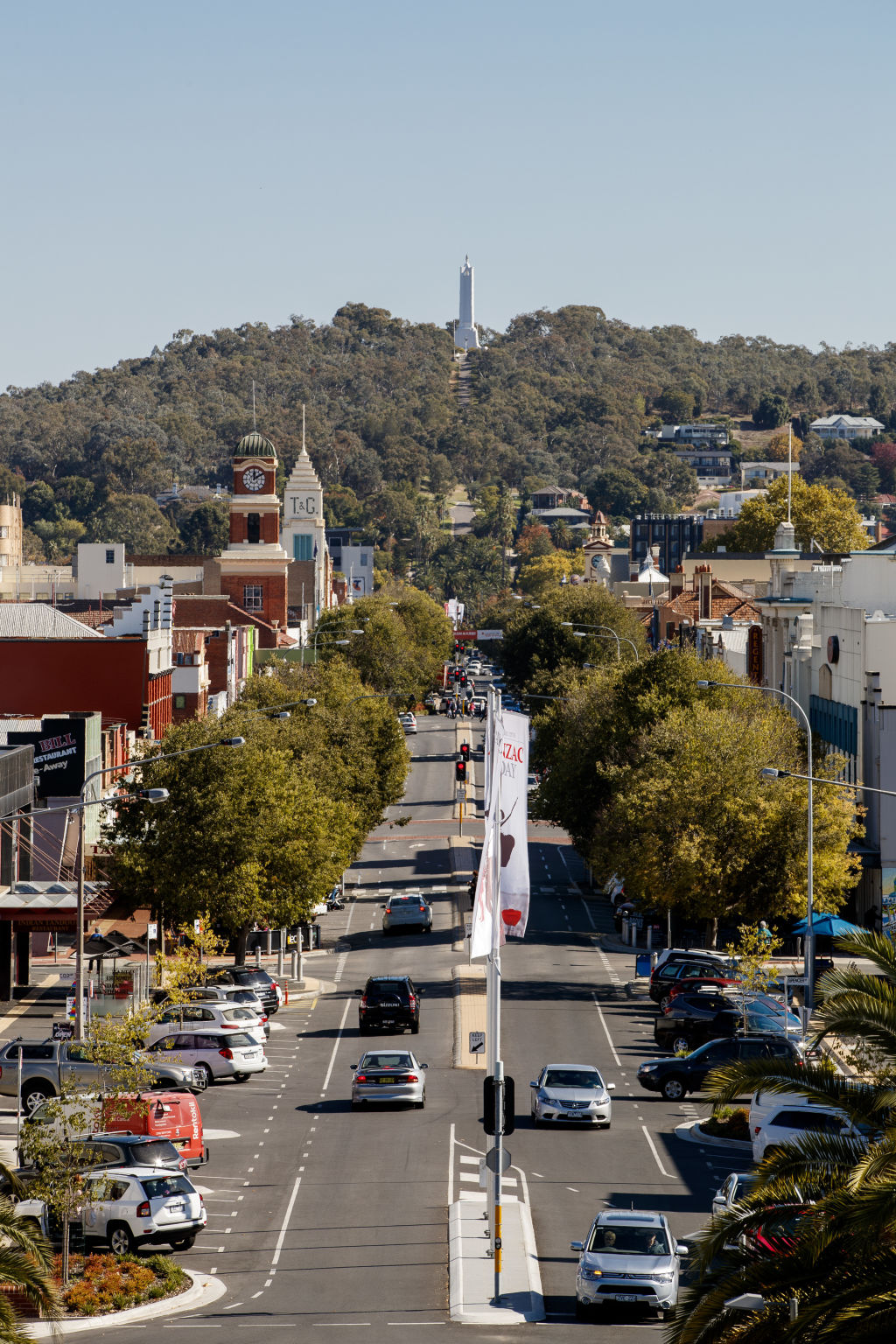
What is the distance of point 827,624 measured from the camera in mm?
70250

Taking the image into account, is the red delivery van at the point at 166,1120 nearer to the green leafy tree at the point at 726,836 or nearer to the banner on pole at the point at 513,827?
the banner on pole at the point at 513,827

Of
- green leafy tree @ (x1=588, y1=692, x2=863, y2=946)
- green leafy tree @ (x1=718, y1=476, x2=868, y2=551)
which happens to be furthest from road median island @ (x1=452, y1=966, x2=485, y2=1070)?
green leafy tree @ (x1=718, y1=476, x2=868, y2=551)

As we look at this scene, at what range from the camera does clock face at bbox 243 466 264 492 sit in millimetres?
132750

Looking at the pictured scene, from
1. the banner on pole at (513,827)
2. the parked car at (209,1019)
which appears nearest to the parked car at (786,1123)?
the banner on pole at (513,827)

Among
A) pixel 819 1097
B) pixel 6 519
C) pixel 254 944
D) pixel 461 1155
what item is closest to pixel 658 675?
pixel 254 944

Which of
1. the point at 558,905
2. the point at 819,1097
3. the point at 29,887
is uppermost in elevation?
the point at 819,1097

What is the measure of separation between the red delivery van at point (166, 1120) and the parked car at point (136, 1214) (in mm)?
3571

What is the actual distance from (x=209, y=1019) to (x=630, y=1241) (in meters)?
20.9

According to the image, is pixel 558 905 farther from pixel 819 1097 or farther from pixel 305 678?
pixel 819 1097

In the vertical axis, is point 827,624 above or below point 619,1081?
above

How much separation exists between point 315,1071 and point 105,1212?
51.7ft

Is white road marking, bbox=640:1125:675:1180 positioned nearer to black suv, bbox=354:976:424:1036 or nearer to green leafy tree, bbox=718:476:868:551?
black suv, bbox=354:976:424:1036

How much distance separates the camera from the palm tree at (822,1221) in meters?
16.6

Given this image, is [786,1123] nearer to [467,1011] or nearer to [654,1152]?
→ [654,1152]
